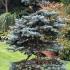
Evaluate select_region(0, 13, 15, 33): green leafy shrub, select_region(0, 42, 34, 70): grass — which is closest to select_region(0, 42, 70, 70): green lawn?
select_region(0, 42, 34, 70): grass

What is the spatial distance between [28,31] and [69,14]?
12406 mm

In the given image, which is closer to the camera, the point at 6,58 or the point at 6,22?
the point at 6,58

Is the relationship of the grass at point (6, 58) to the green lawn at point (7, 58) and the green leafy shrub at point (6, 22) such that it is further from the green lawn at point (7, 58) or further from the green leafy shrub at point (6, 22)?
the green leafy shrub at point (6, 22)

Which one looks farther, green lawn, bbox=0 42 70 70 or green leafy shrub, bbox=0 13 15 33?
green leafy shrub, bbox=0 13 15 33

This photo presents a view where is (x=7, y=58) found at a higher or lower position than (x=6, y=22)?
lower

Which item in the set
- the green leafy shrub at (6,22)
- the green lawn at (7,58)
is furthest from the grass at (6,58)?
the green leafy shrub at (6,22)

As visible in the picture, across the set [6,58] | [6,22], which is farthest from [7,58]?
[6,22]

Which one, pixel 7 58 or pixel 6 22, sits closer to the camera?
pixel 7 58

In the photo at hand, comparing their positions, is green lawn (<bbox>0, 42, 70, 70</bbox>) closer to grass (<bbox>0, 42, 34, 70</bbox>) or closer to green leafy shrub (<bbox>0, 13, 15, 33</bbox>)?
grass (<bbox>0, 42, 34, 70</bbox>)

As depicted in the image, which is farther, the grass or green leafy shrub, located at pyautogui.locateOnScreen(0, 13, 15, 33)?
green leafy shrub, located at pyautogui.locateOnScreen(0, 13, 15, 33)

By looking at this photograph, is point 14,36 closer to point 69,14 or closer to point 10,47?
point 10,47

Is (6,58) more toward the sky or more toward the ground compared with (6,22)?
more toward the ground

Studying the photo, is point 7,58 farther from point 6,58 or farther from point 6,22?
point 6,22

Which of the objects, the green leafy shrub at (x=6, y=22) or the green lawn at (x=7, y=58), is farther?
the green leafy shrub at (x=6, y=22)
